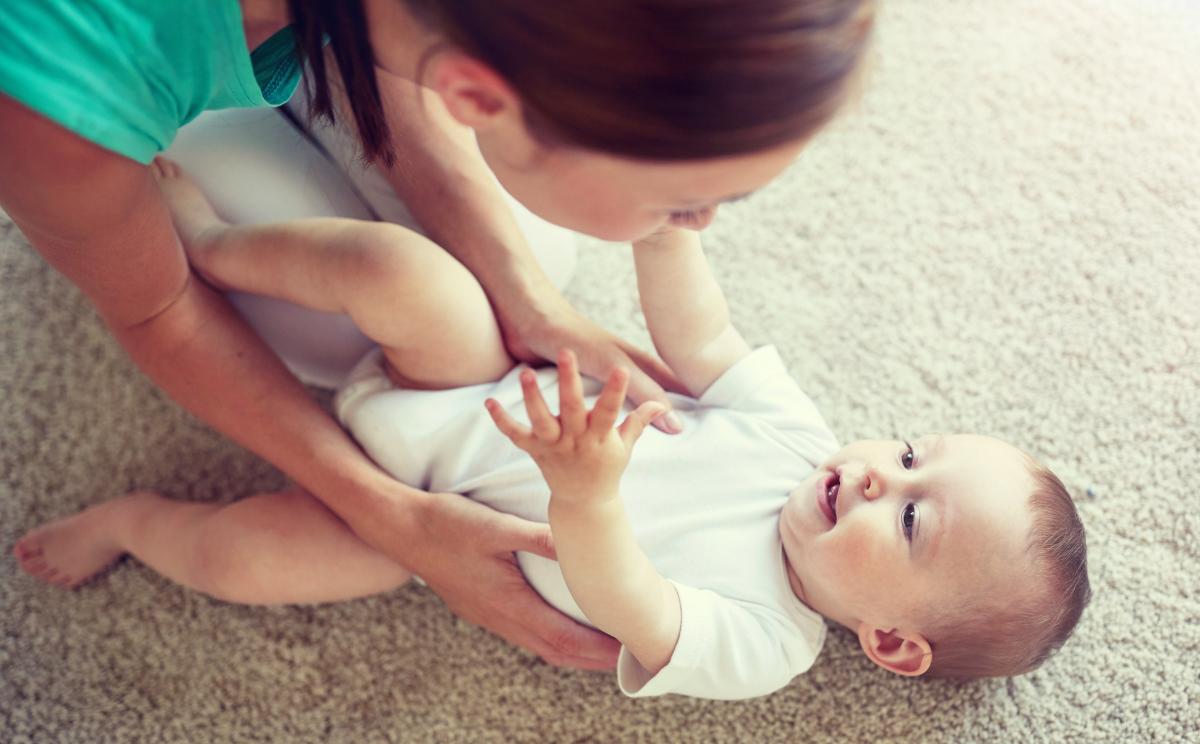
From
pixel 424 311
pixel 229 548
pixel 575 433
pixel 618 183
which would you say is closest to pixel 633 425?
pixel 575 433

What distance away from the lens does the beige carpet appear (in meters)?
0.98

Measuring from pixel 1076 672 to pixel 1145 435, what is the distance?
0.97 feet

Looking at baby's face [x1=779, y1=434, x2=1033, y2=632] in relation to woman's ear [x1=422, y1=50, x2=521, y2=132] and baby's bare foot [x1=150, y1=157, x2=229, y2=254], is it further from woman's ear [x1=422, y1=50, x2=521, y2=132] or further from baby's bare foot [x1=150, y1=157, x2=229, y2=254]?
baby's bare foot [x1=150, y1=157, x2=229, y2=254]

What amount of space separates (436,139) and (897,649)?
68 cm

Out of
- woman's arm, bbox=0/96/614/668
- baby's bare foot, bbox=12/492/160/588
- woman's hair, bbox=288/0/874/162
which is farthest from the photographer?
baby's bare foot, bbox=12/492/160/588

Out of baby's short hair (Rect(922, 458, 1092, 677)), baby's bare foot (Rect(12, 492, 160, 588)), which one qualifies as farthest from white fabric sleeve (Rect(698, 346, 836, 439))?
baby's bare foot (Rect(12, 492, 160, 588))

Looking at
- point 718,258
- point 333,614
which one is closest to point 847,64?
point 718,258

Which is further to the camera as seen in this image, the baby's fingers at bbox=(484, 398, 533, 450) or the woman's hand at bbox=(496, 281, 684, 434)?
the woman's hand at bbox=(496, 281, 684, 434)

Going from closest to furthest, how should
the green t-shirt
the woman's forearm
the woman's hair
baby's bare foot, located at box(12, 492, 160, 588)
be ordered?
the woman's hair, the green t-shirt, the woman's forearm, baby's bare foot, located at box(12, 492, 160, 588)

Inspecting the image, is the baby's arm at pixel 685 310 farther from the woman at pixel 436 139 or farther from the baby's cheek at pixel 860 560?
the baby's cheek at pixel 860 560

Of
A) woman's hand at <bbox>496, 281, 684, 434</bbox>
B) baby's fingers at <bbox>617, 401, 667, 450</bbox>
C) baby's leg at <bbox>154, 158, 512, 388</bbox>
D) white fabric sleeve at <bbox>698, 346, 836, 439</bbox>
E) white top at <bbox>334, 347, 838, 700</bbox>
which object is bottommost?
white top at <bbox>334, 347, 838, 700</bbox>

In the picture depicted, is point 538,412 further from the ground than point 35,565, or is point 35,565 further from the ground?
point 538,412

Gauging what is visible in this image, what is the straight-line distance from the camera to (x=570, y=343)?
0.94 metres

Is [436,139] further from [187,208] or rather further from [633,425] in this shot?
[633,425]
